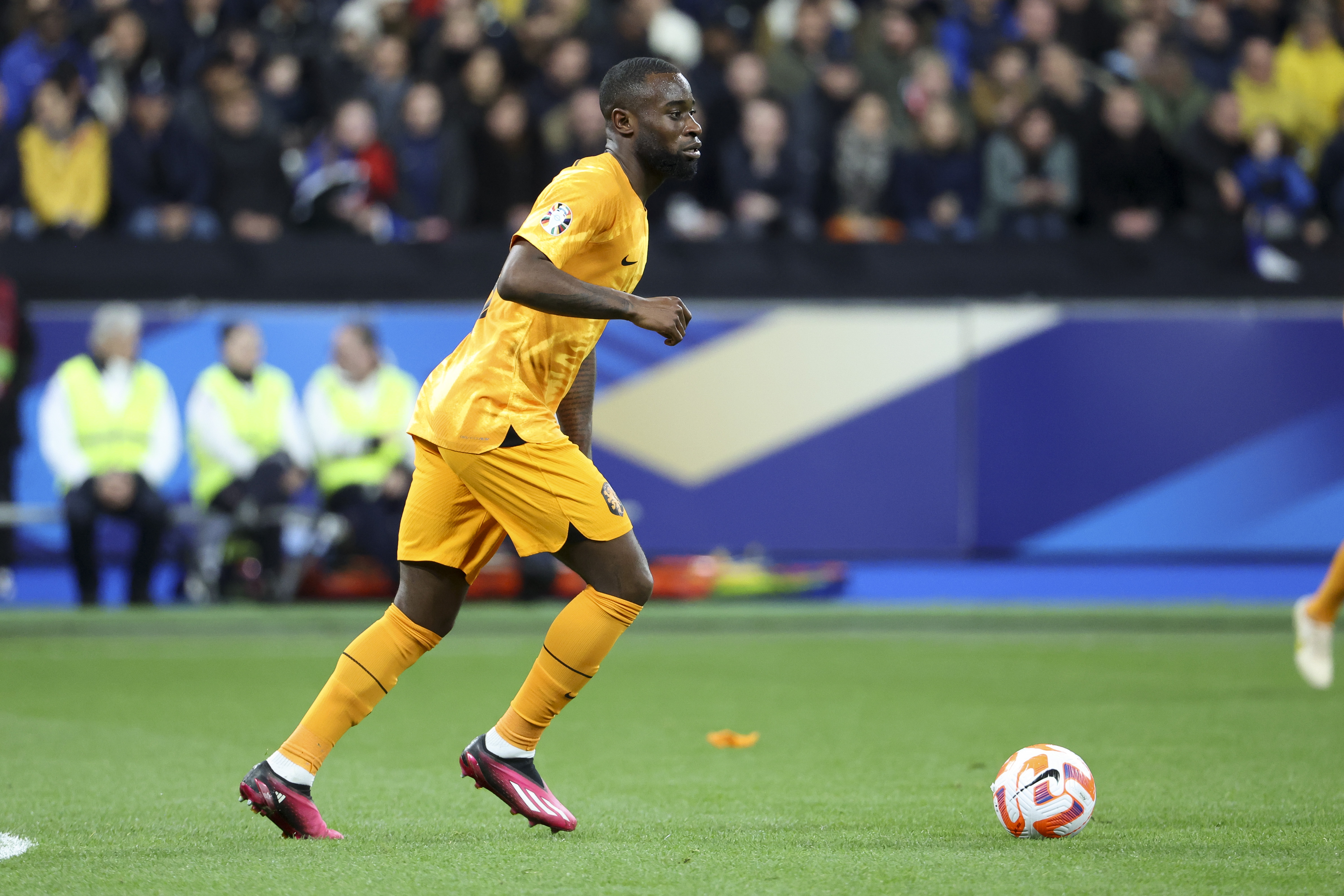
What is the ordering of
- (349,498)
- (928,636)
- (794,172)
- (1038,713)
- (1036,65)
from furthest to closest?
(1036,65), (794,172), (349,498), (928,636), (1038,713)

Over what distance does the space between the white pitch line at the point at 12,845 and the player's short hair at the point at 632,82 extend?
248cm

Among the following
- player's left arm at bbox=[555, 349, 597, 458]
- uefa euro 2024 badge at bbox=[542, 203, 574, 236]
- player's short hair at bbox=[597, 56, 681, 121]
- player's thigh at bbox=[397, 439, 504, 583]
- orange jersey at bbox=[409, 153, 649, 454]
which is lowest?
player's thigh at bbox=[397, 439, 504, 583]

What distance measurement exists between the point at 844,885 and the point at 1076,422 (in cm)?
1022

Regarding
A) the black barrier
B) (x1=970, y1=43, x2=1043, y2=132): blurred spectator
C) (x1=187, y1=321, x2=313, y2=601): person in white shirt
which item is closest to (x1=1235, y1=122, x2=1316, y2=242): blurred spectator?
the black barrier

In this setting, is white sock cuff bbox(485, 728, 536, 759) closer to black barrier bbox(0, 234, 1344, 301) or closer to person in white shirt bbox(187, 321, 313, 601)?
person in white shirt bbox(187, 321, 313, 601)

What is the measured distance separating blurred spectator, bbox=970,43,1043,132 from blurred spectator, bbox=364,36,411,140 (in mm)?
4891

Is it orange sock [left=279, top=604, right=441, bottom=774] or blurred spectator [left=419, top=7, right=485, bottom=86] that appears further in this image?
blurred spectator [left=419, top=7, right=485, bottom=86]

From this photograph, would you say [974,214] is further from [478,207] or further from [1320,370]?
[478,207]

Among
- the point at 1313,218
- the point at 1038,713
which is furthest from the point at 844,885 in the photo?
the point at 1313,218

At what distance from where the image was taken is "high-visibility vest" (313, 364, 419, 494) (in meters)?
12.6

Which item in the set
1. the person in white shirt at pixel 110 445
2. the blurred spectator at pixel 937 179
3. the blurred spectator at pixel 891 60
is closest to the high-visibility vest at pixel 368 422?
the person in white shirt at pixel 110 445

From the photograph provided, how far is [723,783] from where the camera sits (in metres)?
6.12

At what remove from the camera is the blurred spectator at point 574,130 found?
14.6m

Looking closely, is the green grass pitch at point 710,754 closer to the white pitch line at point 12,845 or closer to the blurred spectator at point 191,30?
the white pitch line at point 12,845
